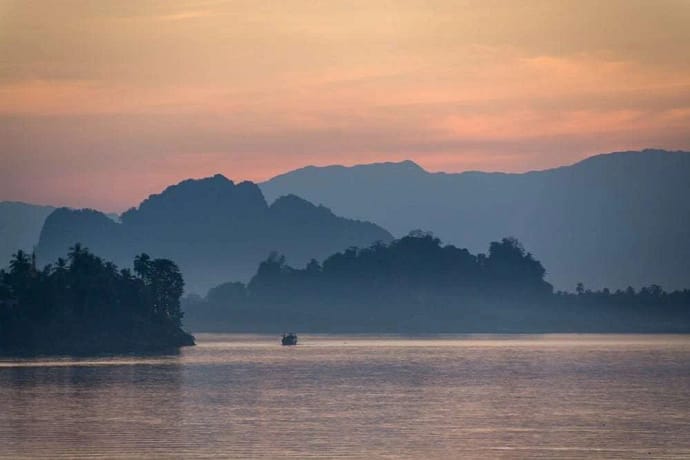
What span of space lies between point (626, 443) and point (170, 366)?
236 feet

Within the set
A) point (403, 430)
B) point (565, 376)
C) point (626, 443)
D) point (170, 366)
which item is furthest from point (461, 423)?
point (170, 366)

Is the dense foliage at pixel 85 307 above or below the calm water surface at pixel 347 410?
above

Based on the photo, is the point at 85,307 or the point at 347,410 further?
the point at 85,307

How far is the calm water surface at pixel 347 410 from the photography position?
190ft

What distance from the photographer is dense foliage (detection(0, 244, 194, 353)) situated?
161 m

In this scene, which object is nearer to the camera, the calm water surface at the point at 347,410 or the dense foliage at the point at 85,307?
the calm water surface at the point at 347,410

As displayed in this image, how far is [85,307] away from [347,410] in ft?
312

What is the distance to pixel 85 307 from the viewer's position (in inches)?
6526

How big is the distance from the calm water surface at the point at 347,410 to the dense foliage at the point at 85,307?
3034cm

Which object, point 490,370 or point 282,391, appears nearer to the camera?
point 282,391

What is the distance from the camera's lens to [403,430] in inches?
2542

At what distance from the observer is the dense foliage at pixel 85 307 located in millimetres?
161125

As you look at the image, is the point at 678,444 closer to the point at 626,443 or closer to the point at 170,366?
the point at 626,443

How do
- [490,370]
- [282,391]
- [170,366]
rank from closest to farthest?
[282,391]
[490,370]
[170,366]
